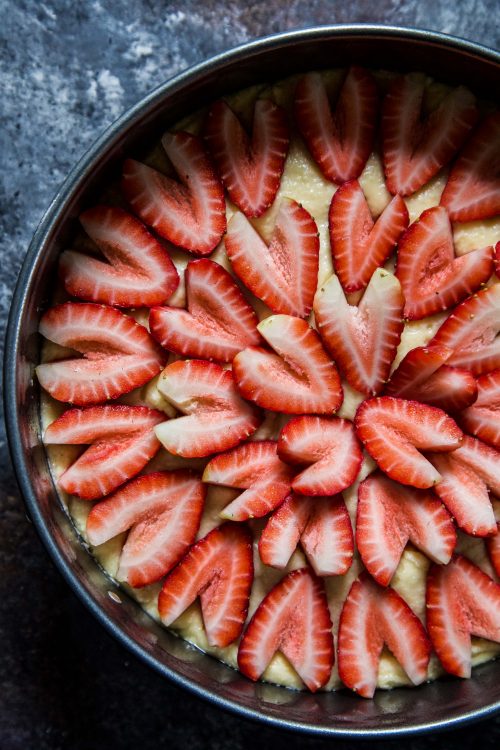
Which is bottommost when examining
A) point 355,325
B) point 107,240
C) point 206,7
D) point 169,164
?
point 355,325

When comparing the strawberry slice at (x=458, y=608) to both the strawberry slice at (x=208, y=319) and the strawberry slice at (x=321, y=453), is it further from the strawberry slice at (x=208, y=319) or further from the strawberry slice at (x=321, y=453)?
the strawberry slice at (x=208, y=319)

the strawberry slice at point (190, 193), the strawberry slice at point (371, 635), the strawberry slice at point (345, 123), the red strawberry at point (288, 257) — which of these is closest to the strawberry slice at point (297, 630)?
the strawberry slice at point (371, 635)

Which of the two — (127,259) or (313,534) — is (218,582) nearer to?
(313,534)

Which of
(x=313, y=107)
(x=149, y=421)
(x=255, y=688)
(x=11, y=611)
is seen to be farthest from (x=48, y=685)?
(x=313, y=107)

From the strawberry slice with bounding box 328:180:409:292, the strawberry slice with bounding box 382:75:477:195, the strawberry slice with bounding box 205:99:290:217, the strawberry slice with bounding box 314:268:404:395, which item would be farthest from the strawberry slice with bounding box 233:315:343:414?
the strawberry slice with bounding box 382:75:477:195

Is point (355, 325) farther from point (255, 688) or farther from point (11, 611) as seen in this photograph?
point (11, 611)

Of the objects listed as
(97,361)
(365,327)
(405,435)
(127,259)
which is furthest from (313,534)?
(127,259)
